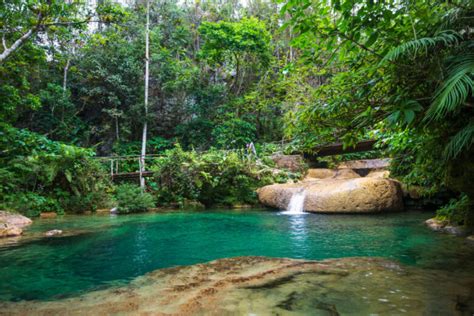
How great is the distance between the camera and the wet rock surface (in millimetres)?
2600

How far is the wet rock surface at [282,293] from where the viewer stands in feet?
8.53

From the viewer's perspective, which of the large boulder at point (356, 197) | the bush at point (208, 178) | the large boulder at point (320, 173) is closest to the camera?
the large boulder at point (356, 197)

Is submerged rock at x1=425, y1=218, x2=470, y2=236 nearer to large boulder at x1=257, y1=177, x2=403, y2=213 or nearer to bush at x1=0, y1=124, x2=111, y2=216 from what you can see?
large boulder at x1=257, y1=177, x2=403, y2=213

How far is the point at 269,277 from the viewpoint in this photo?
3.52 meters

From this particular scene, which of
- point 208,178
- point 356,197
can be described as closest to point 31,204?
point 208,178

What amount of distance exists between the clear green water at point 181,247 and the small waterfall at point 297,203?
2652mm

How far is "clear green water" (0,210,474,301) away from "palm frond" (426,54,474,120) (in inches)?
108

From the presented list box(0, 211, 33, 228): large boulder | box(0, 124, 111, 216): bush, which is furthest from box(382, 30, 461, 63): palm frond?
box(0, 124, 111, 216): bush

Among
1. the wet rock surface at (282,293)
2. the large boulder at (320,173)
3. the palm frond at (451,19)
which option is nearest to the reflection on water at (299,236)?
the wet rock surface at (282,293)

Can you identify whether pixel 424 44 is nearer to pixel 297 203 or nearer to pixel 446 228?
pixel 446 228

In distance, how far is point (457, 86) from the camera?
2.15m

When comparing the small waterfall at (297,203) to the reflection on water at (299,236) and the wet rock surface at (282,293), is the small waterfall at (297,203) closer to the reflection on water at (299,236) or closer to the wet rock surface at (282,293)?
the reflection on water at (299,236)

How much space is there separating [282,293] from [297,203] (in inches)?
361

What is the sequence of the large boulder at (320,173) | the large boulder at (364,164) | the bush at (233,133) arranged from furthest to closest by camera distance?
the bush at (233,133), the large boulder at (364,164), the large boulder at (320,173)
